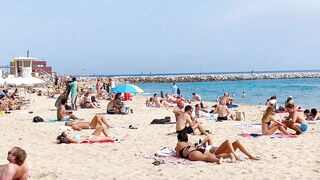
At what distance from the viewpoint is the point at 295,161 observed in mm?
8570

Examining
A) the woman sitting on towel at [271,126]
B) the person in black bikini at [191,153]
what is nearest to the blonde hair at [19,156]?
the person in black bikini at [191,153]

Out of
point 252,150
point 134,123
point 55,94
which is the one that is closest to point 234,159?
point 252,150

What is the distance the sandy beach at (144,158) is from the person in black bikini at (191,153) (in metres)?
0.13

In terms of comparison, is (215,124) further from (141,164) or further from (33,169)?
(33,169)

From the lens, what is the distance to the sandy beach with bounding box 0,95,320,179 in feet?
25.0

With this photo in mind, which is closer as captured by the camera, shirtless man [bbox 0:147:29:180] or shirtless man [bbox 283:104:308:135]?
shirtless man [bbox 0:147:29:180]

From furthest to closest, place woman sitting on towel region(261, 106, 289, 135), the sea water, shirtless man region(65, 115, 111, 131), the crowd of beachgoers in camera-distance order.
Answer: the sea water → shirtless man region(65, 115, 111, 131) → woman sitting on towel region(261, 106, 289, 135) → the crowd of beachgoers

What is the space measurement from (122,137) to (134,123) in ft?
11.9

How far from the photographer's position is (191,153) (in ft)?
28.1

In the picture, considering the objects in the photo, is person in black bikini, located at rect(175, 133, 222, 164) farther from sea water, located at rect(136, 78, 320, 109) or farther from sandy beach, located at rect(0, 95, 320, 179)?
sea water, located at rect(136, 78, 320, 109)

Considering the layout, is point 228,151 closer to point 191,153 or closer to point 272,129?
point 191,153

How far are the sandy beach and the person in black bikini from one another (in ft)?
0.43

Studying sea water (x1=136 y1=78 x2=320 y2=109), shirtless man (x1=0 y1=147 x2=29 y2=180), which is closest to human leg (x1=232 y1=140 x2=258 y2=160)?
shirtless man (x1=0 y1=147 x2=29 y2=180)

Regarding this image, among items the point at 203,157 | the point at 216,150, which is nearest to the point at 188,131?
the point at 216,150
